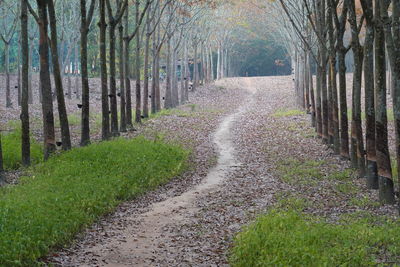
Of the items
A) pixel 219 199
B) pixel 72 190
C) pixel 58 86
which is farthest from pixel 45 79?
pixel 219 199

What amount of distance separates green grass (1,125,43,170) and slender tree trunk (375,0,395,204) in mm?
9656

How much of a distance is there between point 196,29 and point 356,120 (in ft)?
105

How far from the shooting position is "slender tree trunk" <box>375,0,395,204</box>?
10.4m

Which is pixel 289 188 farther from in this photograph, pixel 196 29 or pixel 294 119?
pixel 196 29

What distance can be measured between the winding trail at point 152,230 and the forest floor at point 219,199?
16 mm

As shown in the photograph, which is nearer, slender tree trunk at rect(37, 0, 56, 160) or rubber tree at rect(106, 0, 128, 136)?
slender tree trunk at rect(37, 0, 56, 160)

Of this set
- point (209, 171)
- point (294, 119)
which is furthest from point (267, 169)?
point (294, 119)

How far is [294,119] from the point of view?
2862 centimetres

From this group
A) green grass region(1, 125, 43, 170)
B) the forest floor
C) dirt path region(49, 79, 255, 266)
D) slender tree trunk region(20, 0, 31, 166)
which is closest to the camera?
dirt path region(49, 79, 255, 266)

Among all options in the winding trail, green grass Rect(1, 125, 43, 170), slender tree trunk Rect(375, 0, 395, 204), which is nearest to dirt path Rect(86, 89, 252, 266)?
the winding trail

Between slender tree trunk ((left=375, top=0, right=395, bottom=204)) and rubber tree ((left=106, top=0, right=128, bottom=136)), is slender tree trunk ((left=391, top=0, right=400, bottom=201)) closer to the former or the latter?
slender tree trunk ((left=375, top=0, right=395, bottom=204))

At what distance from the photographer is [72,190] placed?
35.5ft

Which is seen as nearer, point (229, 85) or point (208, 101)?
point (208, 101)

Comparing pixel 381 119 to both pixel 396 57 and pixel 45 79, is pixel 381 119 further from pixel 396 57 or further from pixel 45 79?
pixel 45 79
